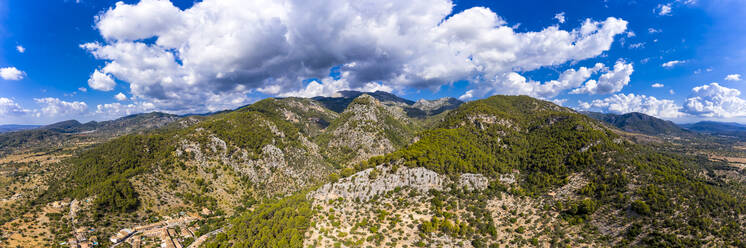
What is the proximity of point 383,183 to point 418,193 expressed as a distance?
11.2 meters

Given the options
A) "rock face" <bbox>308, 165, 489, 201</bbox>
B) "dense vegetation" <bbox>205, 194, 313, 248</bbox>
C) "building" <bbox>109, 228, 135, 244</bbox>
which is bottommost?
"building" <bbox>109, 228, 135, 244</bbox>

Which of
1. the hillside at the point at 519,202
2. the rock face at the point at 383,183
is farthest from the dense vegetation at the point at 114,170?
the rock face at the point at 383,183

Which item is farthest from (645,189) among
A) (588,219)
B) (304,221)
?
(304,221)

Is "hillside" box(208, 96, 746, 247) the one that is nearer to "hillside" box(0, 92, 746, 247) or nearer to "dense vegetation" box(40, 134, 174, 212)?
"hillside" box(0, 92, 746, 247)

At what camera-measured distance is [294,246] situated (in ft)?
181

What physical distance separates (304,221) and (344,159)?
105427mm

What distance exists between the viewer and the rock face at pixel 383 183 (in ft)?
241

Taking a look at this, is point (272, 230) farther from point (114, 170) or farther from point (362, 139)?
point (362, 139)

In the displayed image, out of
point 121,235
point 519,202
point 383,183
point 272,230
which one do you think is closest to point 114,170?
point 121,235

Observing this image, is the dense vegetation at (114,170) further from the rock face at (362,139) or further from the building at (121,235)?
the rock face at (362,139)

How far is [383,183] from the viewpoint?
75.4 m

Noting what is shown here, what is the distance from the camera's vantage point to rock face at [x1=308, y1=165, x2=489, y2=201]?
2889 inches

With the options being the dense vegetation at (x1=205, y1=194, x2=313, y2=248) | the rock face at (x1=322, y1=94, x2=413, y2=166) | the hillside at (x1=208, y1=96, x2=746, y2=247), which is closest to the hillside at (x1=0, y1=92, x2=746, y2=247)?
the hillside at (x1=208, y1=96, x2=746, y2=247)

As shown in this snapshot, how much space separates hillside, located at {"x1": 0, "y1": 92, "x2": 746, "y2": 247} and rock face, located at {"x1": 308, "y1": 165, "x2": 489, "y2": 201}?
0.40 metres
